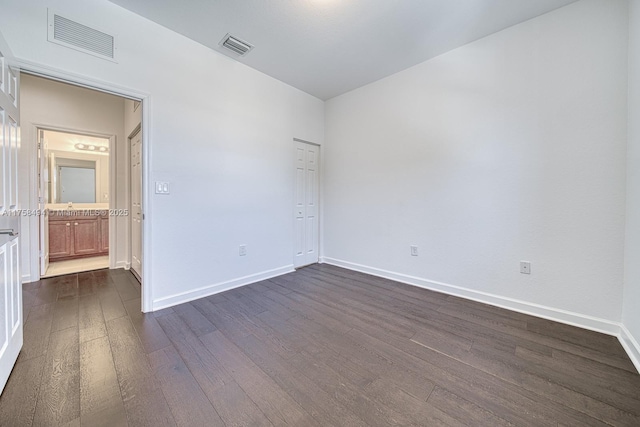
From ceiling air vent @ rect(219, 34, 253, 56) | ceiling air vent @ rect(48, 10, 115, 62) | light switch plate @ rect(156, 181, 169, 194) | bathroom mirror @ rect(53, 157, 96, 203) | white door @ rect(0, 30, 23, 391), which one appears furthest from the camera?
bathroom mirror @ rect(53, 157, 96, 203)

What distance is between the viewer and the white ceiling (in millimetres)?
2088

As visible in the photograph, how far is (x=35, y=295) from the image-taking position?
2701 mm

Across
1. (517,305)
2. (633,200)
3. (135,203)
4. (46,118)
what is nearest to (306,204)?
(135,203)

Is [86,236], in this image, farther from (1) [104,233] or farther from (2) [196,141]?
(2) [196,141]

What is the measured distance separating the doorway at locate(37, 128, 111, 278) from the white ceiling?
2752 mm

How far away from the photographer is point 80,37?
6.47 ft

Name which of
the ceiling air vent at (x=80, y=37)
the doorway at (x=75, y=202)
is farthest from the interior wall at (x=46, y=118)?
the ceiling air vent at (x=80, y=37)

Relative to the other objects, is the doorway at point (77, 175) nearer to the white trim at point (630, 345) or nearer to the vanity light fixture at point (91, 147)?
the vanity light fixture at point (91, 147)

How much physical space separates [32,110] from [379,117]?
4.55 m

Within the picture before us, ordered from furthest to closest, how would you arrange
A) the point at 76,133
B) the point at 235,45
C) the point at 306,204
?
the point at 306,204 → the point at 76,133 → the point at 235,45

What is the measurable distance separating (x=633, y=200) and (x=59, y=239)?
704cm

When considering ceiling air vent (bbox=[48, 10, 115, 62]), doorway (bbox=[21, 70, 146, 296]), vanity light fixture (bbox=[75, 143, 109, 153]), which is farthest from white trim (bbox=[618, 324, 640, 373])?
vanity light fixture (bbox=[75, 143, 109, 153])

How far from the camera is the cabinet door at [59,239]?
404 centimetres

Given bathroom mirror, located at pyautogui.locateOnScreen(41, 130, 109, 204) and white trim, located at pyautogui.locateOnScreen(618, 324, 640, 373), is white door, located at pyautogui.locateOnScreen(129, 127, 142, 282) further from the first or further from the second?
white trim, located at pyautogui.locateOnScreen(618, 324, 640, 373)
